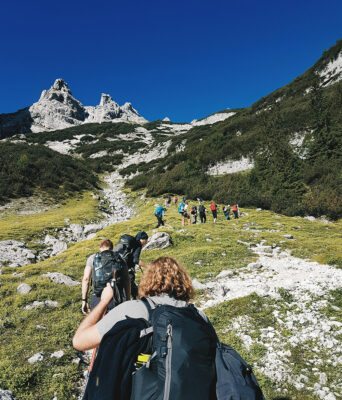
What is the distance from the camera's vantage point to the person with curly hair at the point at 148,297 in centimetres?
216

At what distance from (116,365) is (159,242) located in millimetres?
12307

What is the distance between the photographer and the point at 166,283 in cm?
263

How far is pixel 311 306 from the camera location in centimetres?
617

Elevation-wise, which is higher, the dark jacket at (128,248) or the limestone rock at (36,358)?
the dark jacket at (128,248)

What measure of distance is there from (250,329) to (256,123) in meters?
49.9

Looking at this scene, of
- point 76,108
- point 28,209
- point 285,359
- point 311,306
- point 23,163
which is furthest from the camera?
point 76,108

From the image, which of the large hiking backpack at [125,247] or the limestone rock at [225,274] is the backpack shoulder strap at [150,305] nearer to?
the large hiking backpack at [125,247]

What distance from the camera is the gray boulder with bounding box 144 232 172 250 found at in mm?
13734

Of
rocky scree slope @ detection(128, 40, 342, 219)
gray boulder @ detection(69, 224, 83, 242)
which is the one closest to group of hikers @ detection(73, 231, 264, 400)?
gray boulder @ detection(69, 224, 83, 242)

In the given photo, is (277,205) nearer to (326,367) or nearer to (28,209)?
(326,367)

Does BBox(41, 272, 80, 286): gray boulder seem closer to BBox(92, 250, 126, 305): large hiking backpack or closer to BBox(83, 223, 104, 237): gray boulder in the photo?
BBox(92, 250, 126, 305): large hiking backpack

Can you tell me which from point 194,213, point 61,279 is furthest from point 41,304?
point 194,213

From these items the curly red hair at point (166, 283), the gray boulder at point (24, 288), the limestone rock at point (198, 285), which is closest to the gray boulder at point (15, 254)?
the gray boulder at point (24, 288)

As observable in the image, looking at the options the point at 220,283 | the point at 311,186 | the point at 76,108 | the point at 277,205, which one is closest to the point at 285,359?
the point at 220,283
